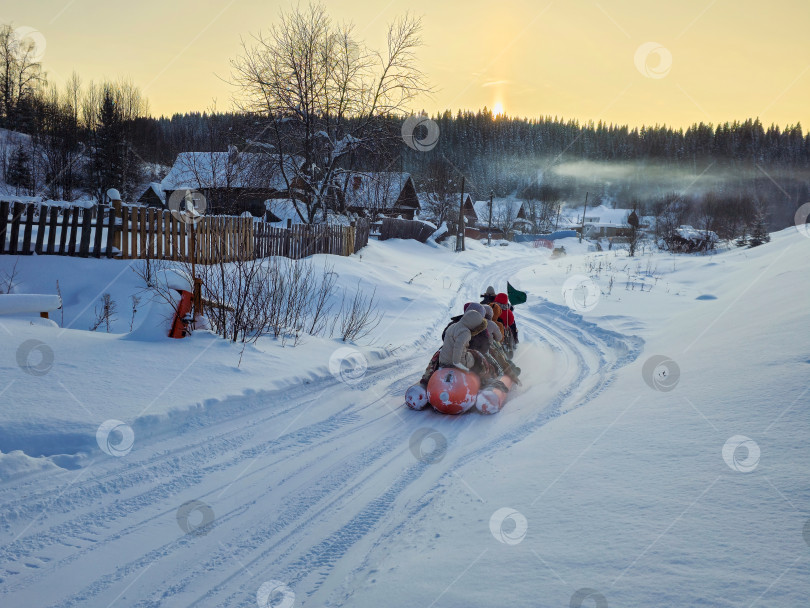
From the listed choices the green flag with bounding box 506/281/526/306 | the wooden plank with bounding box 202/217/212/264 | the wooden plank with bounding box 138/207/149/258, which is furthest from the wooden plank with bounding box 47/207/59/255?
the green flag with bounding box 506/281/526/306

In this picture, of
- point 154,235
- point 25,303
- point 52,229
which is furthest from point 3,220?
point 25,303

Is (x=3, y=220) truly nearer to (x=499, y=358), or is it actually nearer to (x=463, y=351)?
(x=463, y=351)

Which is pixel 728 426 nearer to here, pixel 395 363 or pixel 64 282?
pixel 395 363

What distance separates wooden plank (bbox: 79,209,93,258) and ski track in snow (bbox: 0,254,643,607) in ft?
29.5

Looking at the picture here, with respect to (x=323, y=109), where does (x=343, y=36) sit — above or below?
above

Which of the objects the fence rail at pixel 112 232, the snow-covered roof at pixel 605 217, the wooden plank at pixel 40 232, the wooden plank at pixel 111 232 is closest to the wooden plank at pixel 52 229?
the fence rail at pixel 112 232

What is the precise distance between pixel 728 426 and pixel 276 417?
420 centimetres

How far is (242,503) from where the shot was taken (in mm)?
3547

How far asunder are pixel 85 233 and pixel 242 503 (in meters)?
11.0

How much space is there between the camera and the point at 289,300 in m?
8.16

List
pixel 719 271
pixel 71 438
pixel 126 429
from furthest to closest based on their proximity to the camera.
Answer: pixel 719 271 → pixel 126 429 → pixel 71 438

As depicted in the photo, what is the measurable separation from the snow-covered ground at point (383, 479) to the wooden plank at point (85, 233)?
6317 millimetres

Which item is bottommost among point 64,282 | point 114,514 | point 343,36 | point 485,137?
point 114,514

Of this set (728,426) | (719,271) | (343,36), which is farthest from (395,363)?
(343,36)
